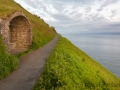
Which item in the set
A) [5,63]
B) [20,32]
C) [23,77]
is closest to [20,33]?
[20,32]

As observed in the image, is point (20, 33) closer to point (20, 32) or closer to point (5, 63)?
point (20, 32)

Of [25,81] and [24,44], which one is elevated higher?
→ [24,44]

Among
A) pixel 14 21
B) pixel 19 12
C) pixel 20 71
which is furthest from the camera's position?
pixel 14 21

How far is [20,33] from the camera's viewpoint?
2889 centimetres

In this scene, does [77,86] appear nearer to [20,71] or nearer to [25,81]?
[25,81]

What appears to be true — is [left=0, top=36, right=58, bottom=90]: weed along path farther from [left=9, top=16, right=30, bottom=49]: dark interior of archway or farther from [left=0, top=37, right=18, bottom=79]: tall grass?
[left=9, top=16, right=30, bottom=49]: dark interior of archway

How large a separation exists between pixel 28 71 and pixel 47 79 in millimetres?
3967

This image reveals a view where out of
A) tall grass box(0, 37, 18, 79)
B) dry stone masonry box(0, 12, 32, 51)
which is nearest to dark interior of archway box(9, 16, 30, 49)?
dry stone masonry box(0, 12, 32, 51)

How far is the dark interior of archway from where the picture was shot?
27.9 metres

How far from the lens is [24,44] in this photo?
2994 cm

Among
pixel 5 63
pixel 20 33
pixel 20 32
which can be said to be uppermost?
pixel 20 32

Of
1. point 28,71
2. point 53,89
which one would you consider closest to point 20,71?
point 28,71

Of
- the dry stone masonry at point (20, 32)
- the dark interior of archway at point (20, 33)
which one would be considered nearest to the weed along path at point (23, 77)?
the dry stone masonry at point (20, 32)

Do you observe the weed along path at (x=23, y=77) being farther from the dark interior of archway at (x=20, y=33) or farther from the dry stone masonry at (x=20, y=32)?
the dark interior of archway at (x=20, y=33)
